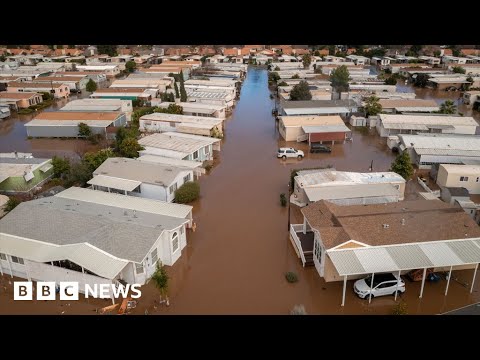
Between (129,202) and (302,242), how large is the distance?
256 inches

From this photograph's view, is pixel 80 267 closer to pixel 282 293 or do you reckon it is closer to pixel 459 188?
pixel 282 293

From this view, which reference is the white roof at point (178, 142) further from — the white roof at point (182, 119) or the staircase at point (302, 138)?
the staircase at point (302, 138)

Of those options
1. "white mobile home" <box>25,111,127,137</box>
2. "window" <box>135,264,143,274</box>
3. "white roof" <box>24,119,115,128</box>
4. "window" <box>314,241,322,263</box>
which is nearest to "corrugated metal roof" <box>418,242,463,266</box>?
"window" <box>314,241,322,263</box>

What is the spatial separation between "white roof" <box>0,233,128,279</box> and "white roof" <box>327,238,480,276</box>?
6.20 metres

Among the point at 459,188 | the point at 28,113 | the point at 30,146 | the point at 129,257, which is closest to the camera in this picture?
the point at 129,257

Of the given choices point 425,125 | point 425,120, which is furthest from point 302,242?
point 425,120

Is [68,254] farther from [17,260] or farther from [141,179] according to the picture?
[141,179]

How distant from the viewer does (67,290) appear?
37.8 ft

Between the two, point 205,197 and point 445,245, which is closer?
point 445,245

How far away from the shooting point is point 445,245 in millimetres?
11641

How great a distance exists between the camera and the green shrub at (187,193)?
16.5 meters

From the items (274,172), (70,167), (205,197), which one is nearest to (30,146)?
(70,167)

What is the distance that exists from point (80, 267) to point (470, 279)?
11.7 meters

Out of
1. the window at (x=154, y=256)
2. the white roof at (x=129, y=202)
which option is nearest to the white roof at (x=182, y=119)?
the white roof at (x=129, y=202)
